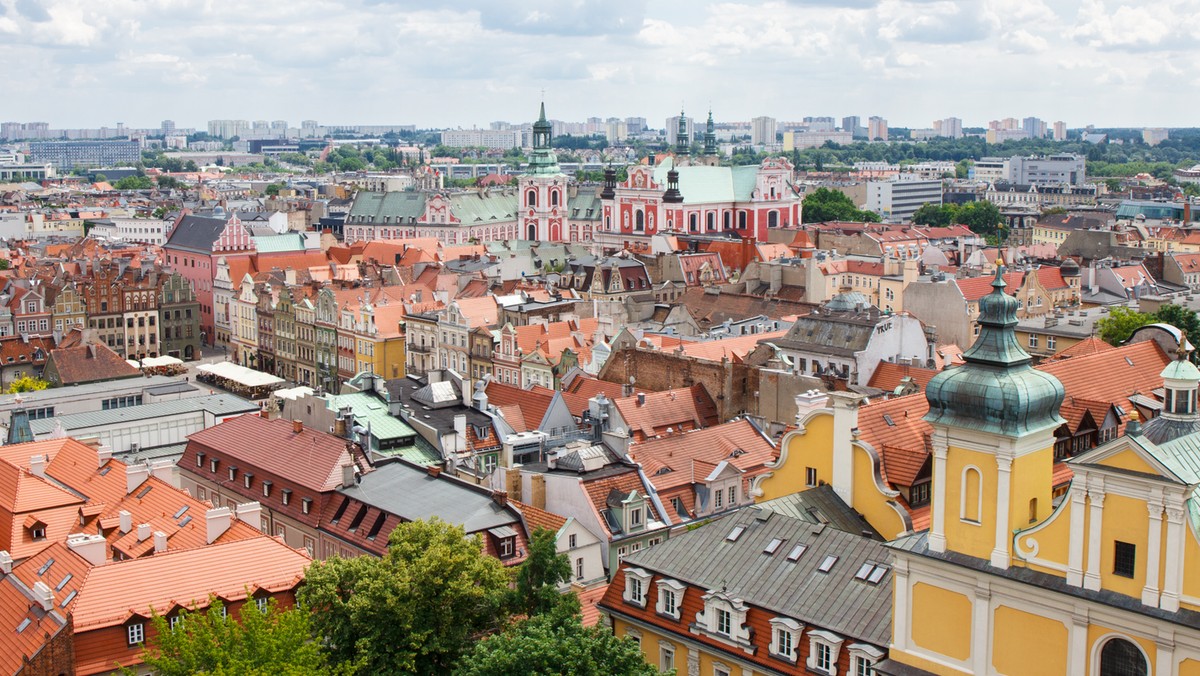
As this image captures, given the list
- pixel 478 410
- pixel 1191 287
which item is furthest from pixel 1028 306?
pixel 478 410

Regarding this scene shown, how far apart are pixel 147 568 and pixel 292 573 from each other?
451 cm

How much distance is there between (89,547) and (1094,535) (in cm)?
3104

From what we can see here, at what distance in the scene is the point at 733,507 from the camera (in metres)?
55.9

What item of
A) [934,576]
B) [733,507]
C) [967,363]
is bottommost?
[733,507]

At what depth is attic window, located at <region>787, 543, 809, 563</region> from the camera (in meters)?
39.3

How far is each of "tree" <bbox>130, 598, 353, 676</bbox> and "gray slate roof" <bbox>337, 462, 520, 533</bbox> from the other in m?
12.1

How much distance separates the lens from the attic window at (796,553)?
3935 centimetres

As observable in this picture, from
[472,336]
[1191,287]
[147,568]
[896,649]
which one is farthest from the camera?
[1191,287]

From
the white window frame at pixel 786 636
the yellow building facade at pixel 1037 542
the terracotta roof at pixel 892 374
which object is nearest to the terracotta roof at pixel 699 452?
the terracotta roof at pixel 892 374

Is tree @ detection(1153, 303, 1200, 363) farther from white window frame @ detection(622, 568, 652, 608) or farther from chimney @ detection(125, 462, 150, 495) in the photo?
chimney @ detection(125, 462, 150, 495)

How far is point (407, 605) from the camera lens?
38281 mm

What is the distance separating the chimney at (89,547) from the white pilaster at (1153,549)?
31.6m

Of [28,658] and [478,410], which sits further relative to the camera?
[478,410]

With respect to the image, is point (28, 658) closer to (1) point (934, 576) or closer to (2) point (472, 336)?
(1) point (934, 576)
